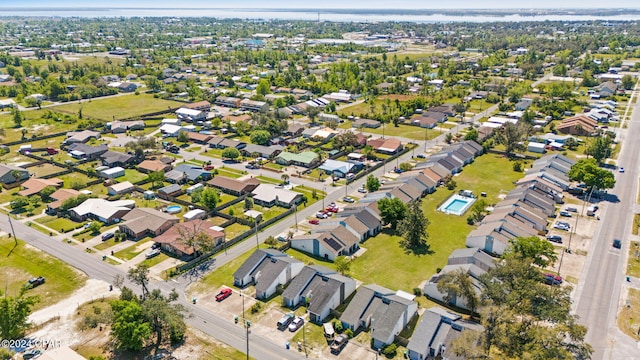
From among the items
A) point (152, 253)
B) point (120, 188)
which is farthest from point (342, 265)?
point (120, 188)

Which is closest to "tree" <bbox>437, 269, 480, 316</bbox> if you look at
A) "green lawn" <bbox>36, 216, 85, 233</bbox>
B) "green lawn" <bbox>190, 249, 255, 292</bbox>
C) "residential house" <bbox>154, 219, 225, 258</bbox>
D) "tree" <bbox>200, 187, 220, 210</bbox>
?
"green lawn" <bbox>190, 249, 255, 292</bbox>

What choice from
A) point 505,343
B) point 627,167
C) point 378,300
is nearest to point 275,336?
point 378,300

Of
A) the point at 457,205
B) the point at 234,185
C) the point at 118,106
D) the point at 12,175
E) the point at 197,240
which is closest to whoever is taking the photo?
the point at 197,240

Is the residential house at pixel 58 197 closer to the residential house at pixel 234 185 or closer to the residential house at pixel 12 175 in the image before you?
the residential house at pixel 12 175

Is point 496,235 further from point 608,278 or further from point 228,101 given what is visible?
point 228,101

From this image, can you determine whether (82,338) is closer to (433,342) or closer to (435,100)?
(433,342)

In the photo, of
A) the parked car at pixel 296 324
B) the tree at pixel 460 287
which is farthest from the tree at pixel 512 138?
the parked car at pixel 296 324
